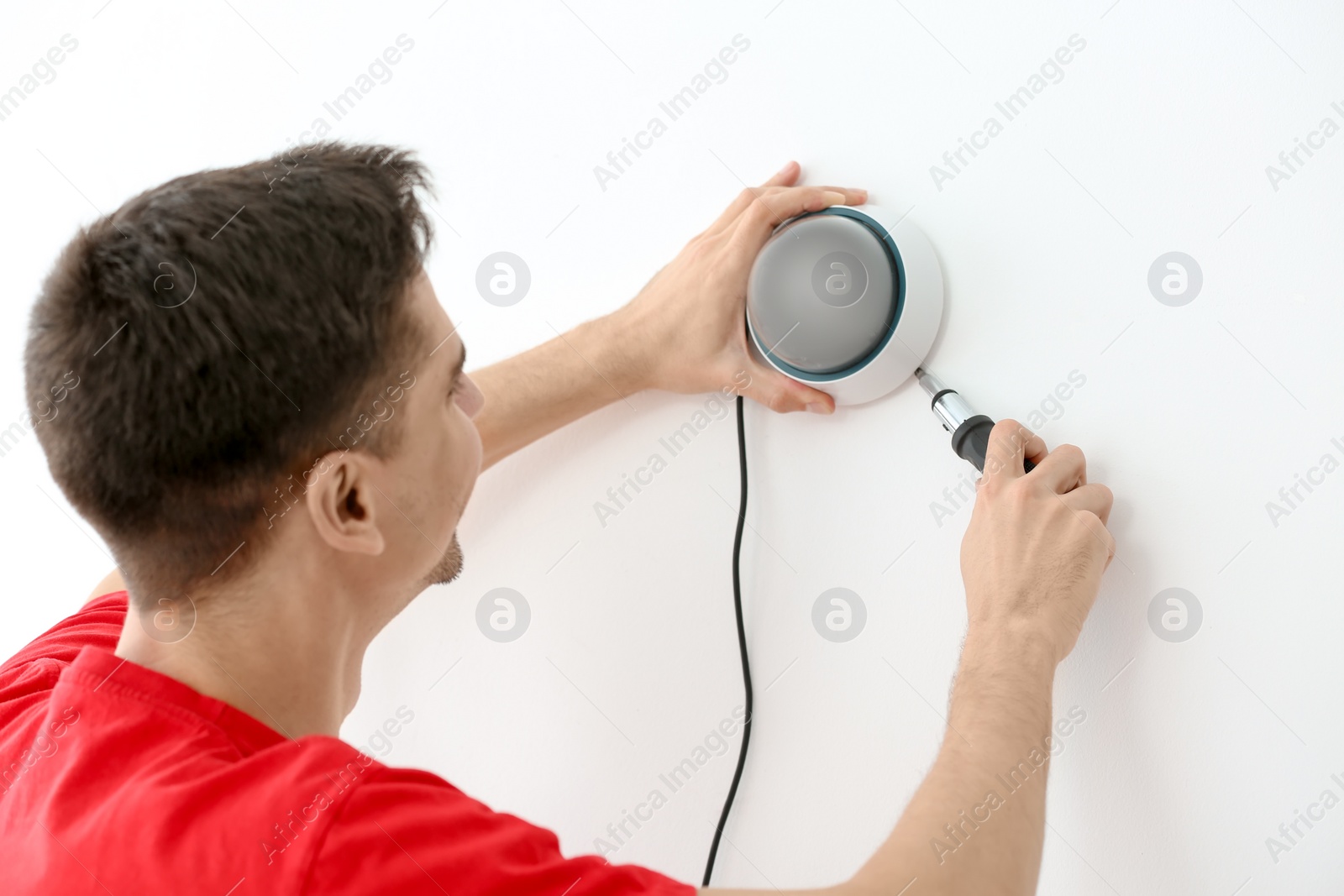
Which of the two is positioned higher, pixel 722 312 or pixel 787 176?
pixel 787 176

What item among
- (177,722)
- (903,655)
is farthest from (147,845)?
(903,655)

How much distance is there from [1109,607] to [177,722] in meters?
0.70

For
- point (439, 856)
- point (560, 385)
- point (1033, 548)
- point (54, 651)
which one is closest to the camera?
point (439, 856)

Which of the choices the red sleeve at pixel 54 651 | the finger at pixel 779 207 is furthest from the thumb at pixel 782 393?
the red sleeve at pixel 54 651

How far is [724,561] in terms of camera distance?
2.93ft

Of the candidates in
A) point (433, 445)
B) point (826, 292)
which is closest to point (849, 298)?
point (826, 292)

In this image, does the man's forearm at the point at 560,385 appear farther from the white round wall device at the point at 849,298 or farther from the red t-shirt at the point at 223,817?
the red t-shirt at the point at 223,817

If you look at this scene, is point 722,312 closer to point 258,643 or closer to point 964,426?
point 964,426

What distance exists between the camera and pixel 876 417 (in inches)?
33.2

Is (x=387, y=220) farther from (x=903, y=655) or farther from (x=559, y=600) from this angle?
(x=903, y=655)

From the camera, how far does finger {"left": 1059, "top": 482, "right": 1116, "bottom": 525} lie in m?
0.73

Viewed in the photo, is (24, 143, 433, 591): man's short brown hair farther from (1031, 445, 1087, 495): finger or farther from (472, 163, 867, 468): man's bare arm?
(1031, 445, 1087, 495): finger

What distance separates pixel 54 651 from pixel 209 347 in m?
0.39

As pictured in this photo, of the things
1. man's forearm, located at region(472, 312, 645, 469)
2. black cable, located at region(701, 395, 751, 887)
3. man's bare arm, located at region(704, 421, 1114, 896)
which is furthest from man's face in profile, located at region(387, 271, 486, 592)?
man's bare arm, located at region(704, 421, 1114, 896)
